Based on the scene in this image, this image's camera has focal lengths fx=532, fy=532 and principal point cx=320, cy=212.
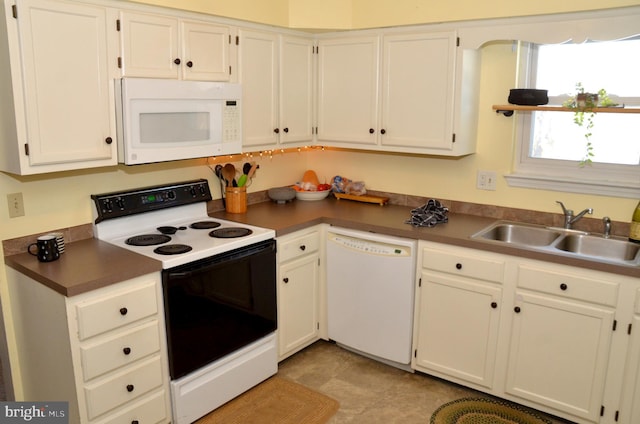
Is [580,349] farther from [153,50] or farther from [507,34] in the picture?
[153,50]

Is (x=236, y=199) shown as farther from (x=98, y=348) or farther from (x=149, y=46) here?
(x=98, y=348)

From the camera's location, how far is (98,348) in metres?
2.27

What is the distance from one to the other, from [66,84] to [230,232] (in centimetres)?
110

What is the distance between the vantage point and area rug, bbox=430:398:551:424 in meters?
2.77

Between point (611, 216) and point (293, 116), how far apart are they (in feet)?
6.57

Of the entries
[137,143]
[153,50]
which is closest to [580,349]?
[137,143]

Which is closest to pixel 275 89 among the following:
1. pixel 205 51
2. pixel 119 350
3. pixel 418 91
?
pixel 205 51

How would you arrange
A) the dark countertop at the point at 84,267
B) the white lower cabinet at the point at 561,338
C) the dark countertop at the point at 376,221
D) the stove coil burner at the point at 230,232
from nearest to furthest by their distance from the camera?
the dark countertop at the point at 84,267 < the white lower cabinet at the point at 561,338 < the dark countertop at the point at 376,221 < the stove coil burner at the point at 230,232

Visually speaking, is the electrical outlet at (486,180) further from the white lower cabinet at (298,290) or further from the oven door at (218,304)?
the oven door at (218,304)

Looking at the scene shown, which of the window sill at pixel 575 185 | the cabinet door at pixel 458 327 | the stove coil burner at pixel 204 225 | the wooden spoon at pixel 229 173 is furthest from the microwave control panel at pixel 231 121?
the window sill at pixel 575 185

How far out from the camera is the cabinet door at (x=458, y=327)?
9.35 ft

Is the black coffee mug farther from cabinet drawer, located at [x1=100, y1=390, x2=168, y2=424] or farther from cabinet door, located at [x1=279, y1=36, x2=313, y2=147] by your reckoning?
cabinet door, located at [x1=279, y1=36, x2=313, y2=147]

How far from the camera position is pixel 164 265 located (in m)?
2.45

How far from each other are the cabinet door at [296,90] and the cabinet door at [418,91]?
1.81ft
